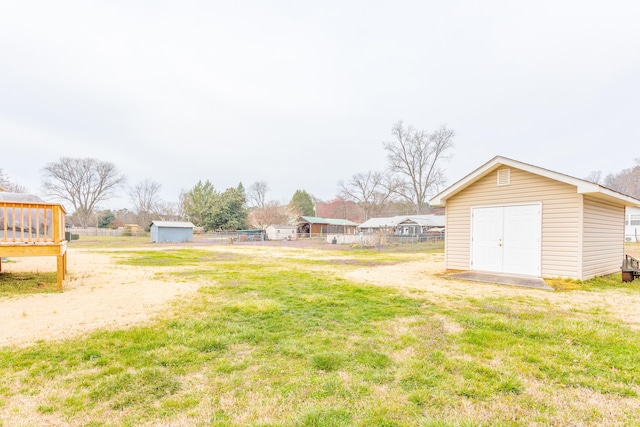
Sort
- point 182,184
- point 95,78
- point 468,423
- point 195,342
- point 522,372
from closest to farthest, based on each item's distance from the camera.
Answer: point 468,423, point 522,372, point 195,342, point 95,78, point 182,184

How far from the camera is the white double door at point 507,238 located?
7496 millimetres

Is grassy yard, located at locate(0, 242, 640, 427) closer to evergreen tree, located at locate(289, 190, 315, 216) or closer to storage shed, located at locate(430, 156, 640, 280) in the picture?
storage shed, located at locate(430, 156, 640, 280)

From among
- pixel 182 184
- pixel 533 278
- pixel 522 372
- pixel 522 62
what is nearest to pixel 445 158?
A: pixel 522 62

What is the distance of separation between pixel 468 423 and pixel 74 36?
1714 centimetres

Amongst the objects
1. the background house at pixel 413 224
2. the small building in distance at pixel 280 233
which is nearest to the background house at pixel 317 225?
the small building in distance at pixel 280 233

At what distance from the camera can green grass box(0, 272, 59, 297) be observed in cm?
571

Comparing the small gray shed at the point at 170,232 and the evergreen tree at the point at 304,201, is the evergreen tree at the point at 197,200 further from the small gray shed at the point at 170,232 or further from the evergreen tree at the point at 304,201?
the evergreen tree at the point at 304,201

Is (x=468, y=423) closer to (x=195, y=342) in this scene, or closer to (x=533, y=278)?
(x=195, y=342)

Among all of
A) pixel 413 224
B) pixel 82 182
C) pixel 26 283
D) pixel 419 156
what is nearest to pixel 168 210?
pixel 82 182

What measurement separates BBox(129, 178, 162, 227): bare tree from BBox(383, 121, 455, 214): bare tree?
42429 millimetres

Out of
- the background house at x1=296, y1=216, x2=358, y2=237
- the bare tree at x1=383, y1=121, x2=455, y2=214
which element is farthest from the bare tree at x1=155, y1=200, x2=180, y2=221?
the bare tree at x1=383, y1=121, x2=455, y2=214

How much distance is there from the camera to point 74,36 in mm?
11445

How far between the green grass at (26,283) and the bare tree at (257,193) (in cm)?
4298

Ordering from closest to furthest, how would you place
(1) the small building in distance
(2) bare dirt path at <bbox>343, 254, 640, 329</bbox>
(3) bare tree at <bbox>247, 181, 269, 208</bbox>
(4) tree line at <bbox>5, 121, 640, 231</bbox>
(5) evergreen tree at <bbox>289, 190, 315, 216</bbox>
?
(2) bare dirt path at <bbox>343, 254, 640, 329</bbox>
(1) the small building in distance
(4) tree line at <bbox>5, 121, 640, 231</bbox>
(3) bare tree at <bbox>247, 181, 269, 208</bbox>
(5) evergreen tree at <bbox>289, 190, 315, 216</bbox>
